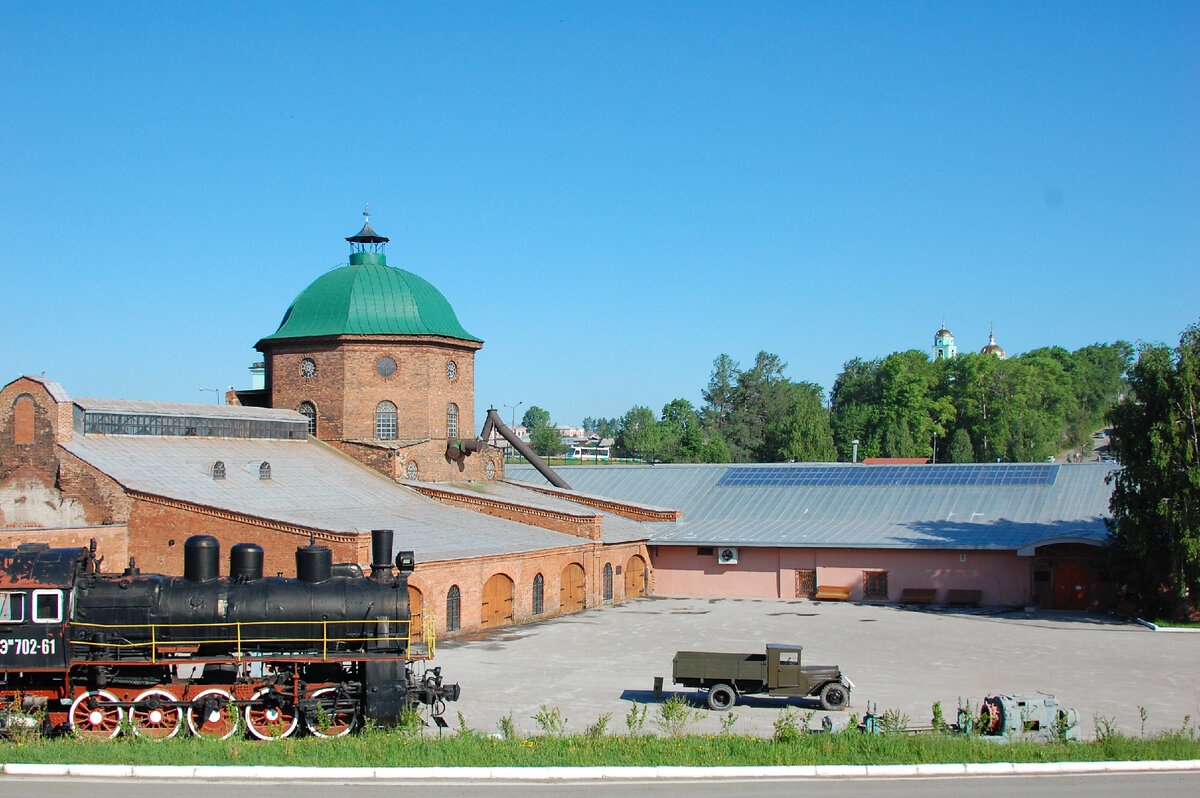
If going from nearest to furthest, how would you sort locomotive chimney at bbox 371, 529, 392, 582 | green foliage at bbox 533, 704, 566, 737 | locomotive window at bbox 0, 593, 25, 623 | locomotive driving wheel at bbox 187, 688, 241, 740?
green foliage at bbox 533, 704, 566, 737, locomotive driving wheel at bbox 187, 688, 241, 740, locomotive window at bbox 0, 593, 25, 623, locomotive chimney at bbox 371, 529, 392, 582

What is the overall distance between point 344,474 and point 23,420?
1064 centimetres

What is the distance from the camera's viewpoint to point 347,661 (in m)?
19.6

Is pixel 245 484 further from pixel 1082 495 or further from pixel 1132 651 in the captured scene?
pixel 1082 495

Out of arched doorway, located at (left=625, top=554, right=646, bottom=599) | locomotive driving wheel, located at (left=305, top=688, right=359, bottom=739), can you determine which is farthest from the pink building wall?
locomotive driving wheel, located at (left=305, top=688, right=359, bottom=739)

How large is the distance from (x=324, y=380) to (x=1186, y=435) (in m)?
30.0

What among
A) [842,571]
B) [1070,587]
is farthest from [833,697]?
[842,571]

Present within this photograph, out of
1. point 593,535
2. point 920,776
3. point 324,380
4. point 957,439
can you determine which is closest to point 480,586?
point 593,535

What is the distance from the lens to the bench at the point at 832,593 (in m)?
39.4

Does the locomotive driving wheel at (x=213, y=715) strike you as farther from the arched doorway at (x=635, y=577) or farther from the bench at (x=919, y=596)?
the bench at (x=919, y=596)

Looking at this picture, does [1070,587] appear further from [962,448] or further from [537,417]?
[537,417]

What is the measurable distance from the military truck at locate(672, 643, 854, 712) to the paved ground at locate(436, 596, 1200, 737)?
441mm

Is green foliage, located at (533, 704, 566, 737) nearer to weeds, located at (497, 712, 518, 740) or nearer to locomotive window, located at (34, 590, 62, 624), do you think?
weeds, located at (497, 712, 518, 740)

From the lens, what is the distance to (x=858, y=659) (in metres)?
26.9

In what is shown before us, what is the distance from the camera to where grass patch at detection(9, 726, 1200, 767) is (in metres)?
15.5
